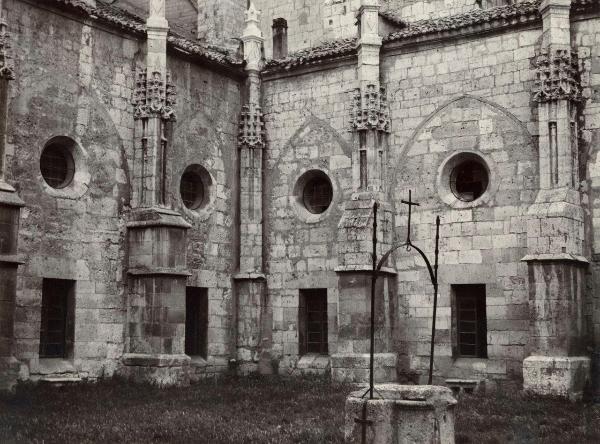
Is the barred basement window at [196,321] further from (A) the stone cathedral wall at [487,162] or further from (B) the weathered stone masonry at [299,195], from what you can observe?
(A) the stone cathedral wall at [487,162]

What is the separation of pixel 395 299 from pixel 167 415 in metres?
6.61

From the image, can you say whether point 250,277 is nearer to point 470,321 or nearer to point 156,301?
point 156,301

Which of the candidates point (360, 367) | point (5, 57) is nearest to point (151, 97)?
point (5, 57)

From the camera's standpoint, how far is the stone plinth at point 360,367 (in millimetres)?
17016

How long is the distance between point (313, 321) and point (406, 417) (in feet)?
35.8

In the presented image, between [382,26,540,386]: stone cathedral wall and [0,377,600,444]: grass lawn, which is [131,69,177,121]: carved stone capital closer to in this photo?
[382,26,540,386]: stone cathedral wall

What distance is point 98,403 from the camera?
1415cm

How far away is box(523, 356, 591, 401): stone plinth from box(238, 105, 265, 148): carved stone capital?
27.5 feet

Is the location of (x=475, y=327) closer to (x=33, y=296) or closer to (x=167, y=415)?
(x=167, y=415)

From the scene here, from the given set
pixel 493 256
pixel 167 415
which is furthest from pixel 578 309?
pixel 167 415

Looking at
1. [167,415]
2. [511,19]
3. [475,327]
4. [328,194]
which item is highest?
[511,19]

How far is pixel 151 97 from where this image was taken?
17.6 meters

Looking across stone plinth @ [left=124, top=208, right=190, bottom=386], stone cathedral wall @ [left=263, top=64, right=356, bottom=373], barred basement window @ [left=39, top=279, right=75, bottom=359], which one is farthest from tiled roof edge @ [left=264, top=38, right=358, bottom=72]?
barred basement window @ [left=39, top=279, right=75, bottom=359]

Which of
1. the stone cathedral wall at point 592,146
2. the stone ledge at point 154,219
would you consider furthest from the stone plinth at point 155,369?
the stone cathedral wall at point 592,146
